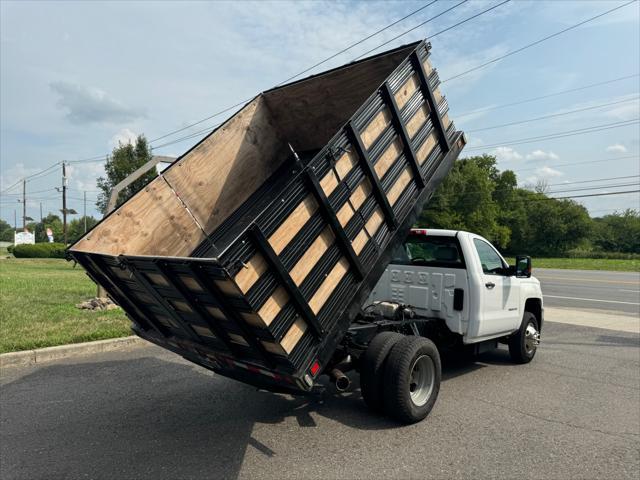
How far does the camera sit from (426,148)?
4.91 meters

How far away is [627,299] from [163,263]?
53.7ft

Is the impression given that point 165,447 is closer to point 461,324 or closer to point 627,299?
point 461,324

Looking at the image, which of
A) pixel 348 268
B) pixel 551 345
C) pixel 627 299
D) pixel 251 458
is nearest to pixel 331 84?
pixel 348 268

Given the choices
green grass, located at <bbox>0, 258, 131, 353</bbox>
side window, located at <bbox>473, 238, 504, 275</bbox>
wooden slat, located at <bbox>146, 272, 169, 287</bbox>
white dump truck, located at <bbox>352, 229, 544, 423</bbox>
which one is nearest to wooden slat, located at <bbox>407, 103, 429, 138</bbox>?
white dump truck, located at <bbox>352, 229, 544, 423</bbox>

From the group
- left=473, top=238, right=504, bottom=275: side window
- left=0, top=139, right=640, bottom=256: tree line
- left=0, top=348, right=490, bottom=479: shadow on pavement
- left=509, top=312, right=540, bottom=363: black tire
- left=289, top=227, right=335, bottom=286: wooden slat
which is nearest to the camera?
left=289, top=227, right=335, bottom=286: wooden slat

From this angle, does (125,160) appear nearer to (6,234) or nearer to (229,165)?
(229,165)

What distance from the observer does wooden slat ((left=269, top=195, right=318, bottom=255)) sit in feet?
11.0

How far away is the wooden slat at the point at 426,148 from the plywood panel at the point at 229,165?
2.24 meters

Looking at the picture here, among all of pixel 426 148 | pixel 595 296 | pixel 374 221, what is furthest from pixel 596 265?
pixel 374 221

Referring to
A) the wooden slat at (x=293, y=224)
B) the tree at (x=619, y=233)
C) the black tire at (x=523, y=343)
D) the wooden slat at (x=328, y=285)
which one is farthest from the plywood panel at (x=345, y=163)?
the tree at (x=619, y=233)

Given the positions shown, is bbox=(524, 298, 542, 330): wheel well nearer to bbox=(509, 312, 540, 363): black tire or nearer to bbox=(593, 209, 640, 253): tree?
bbox=(509, 312, 540, 363): black tire

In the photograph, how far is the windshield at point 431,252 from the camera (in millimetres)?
5914

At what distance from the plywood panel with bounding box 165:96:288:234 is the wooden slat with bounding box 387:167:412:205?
2.28 m

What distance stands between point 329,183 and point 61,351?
5.35 metres
